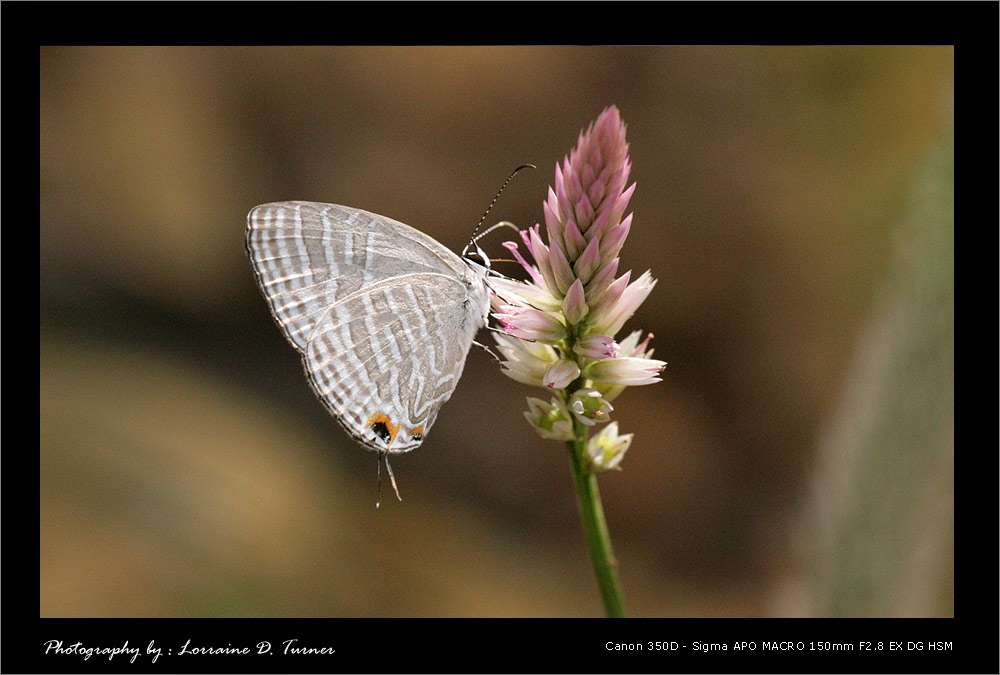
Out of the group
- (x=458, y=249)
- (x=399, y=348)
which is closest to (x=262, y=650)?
(x=399, y=348)

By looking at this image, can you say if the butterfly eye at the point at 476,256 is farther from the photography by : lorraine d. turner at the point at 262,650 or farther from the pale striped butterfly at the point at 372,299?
the photography by : lorraine d. turner at the point at 262,650

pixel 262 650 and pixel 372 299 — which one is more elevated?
pixel 372 299

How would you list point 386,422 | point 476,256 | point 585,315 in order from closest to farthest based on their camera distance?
point 585,315, point 386,422, point 476,256

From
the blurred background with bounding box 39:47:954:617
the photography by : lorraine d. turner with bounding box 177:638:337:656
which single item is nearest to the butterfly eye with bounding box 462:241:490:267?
the photography by : lorraine d. turner with bounding box 177:638:337:656

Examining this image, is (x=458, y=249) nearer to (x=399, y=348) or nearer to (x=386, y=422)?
(x=399, y=348)

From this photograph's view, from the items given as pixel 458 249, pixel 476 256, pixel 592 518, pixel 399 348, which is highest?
pixel 476 256

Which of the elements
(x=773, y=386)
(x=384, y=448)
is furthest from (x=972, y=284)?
(x=773, y=386)

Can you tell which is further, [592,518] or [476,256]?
[476,256]

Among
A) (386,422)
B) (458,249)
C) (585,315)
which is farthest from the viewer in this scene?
(458,249)
